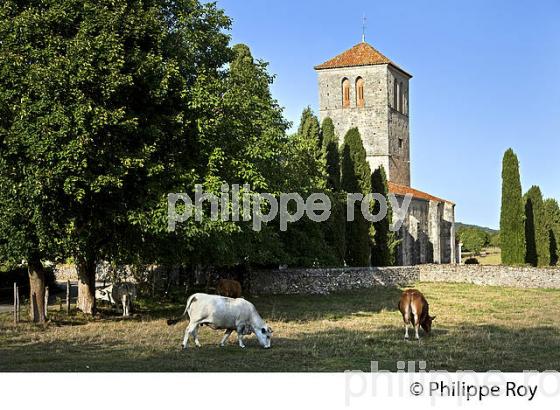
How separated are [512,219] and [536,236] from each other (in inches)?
336

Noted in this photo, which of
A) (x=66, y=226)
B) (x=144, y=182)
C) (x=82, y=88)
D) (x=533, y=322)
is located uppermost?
(x=82, y=88)

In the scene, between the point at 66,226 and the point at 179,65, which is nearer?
the point at 66,226

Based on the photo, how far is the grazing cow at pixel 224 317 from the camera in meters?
16.5

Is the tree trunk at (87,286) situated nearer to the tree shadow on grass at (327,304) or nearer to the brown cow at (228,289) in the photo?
the brown cow at (228,289)

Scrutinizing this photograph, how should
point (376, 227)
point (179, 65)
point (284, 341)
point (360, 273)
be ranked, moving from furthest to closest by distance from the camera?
point (376, 227), point (360, 273), point (179, 65), point (284, 341)

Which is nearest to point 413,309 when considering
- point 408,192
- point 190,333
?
point 190,333

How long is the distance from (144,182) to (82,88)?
11.5ft

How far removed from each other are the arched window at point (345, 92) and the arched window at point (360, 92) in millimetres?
992

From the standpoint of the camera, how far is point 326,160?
176ft

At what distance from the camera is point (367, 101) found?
78.8 m

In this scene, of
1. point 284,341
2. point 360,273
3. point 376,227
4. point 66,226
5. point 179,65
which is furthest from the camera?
point 376,227

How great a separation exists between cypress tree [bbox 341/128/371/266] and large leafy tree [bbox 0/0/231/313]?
92.5 feet

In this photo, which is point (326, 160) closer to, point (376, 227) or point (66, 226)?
point (376, 227)
